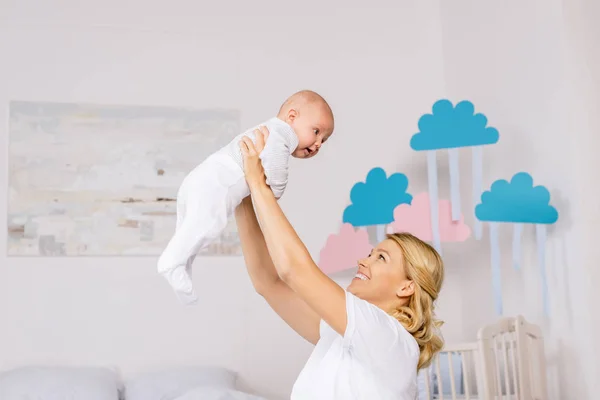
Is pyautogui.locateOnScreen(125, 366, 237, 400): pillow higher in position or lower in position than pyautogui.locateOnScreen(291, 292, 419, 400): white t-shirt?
lower

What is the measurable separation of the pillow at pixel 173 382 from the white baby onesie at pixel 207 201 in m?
2.02

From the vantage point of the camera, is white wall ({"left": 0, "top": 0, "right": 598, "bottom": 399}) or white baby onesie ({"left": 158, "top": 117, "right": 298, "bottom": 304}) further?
white wall ({"left": 0, "top": 0, "right": 598, "bottom": 399})

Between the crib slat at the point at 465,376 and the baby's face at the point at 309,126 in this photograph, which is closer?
the baby's face at the point at 309,126

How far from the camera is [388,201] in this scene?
12.1 feet

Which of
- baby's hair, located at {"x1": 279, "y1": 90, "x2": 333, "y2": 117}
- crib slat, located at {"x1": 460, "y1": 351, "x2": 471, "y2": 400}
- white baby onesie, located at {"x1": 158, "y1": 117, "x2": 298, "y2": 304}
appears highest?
baby's hair, located at {"x1": 279, "y1": 90, "x2": 333, "y2": 117}

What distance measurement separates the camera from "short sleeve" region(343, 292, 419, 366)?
1.62 m

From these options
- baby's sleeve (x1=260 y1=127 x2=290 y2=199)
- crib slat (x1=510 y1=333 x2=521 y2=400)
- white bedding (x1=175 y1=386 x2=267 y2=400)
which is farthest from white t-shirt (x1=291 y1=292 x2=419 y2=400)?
white bedding (x1=175 y1=386 x2=267 y2=400)

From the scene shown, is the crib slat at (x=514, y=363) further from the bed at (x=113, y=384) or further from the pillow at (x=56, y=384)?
the pillow at (x=56, y=384)

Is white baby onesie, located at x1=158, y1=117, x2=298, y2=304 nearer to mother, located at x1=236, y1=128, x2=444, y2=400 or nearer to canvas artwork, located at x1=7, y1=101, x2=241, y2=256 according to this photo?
mother, located at x1=236, y1=128, x2=444, y2=400

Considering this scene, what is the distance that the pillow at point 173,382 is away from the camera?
359 cm

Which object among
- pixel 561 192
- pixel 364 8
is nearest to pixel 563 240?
pixel 561 192

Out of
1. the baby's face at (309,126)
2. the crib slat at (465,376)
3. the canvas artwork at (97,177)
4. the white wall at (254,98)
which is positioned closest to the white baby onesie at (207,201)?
the baby's face at (309,126)

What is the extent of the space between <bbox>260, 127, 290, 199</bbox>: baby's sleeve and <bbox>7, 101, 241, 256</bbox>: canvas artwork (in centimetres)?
231

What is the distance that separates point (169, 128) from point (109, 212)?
528 millimetres
